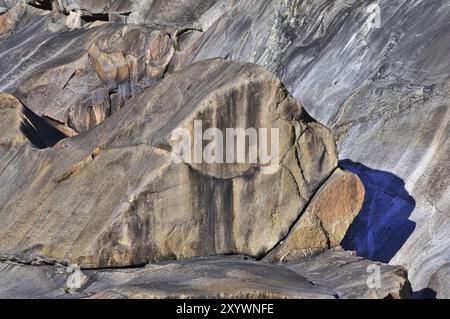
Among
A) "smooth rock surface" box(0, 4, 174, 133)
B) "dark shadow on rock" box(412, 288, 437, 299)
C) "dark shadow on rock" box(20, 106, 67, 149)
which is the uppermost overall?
"smooth rock surface" box(0, 4, 174, 133)

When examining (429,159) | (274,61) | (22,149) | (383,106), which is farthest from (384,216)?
(274,61)

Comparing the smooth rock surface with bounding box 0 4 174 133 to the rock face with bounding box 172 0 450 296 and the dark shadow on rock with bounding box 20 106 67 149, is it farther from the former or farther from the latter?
the dark shadow on rock with bounding box 20 106 67 149

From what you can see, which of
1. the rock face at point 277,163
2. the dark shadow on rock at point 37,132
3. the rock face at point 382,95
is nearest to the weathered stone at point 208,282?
the rock face at point 277,163

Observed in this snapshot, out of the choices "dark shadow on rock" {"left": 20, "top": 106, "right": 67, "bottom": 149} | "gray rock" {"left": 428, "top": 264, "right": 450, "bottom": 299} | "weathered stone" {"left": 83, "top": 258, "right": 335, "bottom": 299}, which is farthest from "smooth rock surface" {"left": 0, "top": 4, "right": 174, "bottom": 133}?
"weathered stone" {"left": 83, "top": 258, "right": 335, "bottom": 299}

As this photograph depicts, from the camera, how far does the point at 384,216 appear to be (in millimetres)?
16531

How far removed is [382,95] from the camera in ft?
61.3

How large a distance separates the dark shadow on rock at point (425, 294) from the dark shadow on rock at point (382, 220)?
63.2 inches

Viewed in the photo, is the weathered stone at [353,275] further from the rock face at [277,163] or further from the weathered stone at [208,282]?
the weathered stone at [208,282]

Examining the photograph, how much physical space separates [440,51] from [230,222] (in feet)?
20.8

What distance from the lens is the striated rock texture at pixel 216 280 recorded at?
11578 millimetres

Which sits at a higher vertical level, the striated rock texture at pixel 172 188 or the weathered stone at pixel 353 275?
the striated rock texture at pixel 172 188

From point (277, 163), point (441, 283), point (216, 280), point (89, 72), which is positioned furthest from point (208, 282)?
point (89, 72)

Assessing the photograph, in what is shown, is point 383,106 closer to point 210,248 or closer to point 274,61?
point 274,61

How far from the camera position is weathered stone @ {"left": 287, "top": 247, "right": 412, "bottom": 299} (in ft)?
39.0
